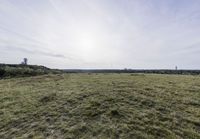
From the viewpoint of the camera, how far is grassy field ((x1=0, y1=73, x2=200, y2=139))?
8773 millimetres

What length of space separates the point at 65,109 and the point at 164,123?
178 inches

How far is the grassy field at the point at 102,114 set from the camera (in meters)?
8.77

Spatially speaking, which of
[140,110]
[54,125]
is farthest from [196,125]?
[54,125]

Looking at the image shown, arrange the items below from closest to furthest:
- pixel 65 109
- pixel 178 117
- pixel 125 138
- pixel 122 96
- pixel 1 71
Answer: pixel 125 138, pixel 178 117, pixel 65 109, pixel 122 96, pixel 1 71

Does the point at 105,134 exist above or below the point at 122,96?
below

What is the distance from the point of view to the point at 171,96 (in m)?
13.7

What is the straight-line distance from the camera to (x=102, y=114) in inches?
408

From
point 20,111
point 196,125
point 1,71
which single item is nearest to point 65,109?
point 20,111

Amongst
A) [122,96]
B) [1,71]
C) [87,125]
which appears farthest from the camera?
[1,71]

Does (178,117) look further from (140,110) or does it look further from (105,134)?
(105,134)

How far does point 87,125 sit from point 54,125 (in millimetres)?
1353

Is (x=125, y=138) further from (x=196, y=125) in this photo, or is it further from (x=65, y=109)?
(x=65, y=109)

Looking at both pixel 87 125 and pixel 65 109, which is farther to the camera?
pixel 65 109

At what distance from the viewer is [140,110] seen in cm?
1092
